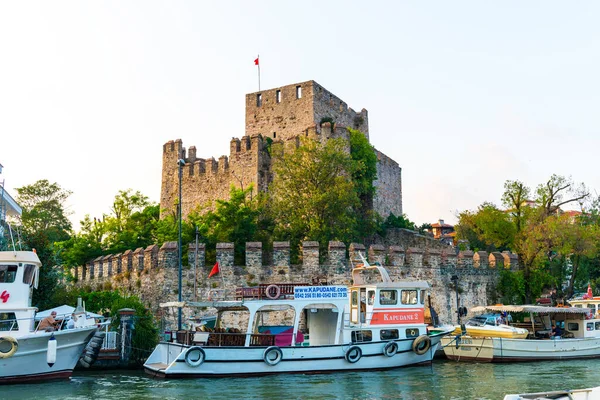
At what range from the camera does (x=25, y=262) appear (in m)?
22.0

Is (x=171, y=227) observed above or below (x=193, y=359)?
above

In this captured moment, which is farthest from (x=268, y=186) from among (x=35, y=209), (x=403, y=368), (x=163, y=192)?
(x=35, y=209)

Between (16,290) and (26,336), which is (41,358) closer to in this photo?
(26,336)

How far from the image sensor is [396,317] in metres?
24.0

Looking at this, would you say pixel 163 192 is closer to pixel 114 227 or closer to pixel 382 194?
pixel 114 227

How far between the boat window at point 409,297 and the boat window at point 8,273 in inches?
521

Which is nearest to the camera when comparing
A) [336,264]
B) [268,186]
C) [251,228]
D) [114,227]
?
[336,264]

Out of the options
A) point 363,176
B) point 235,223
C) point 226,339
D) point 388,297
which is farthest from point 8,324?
point 363,176

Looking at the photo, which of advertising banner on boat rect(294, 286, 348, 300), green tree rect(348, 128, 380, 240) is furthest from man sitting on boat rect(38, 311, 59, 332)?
green tree rect(348, 128, 380, 240)

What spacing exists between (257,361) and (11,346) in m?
7.48

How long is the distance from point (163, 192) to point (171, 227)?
805cm

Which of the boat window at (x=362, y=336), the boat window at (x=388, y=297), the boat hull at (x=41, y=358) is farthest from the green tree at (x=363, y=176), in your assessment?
the boat hull at (x=41, y=358)

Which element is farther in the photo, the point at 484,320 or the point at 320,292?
the point at 484,320

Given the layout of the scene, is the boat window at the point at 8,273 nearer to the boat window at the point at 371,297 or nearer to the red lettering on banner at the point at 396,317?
the boat window at the point at 371,297
